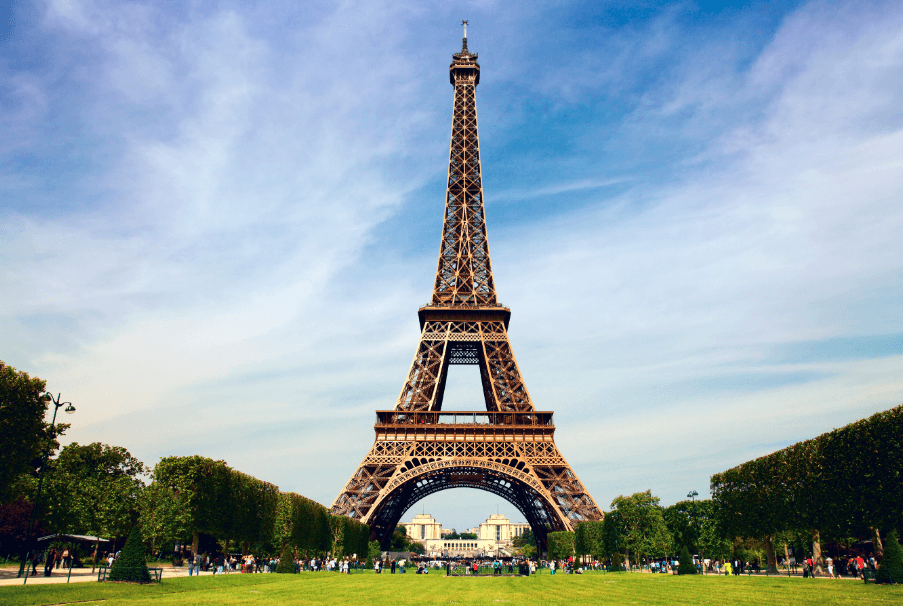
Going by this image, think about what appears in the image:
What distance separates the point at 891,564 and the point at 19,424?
43830 mm

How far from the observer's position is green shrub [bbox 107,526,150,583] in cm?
2697

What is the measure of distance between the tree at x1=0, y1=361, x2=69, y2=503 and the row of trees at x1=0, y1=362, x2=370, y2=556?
0.17 feet

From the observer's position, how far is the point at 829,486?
1437 inches

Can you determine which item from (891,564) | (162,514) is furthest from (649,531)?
(162,514)

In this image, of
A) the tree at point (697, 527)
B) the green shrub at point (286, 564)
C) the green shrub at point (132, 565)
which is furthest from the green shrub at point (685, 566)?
the green shrub at point (132, 565)

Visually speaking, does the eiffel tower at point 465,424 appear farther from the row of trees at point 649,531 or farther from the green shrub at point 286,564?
the green shrub at point 286,564

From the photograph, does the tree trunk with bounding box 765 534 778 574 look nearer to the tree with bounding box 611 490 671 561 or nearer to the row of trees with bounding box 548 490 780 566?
the row of trees with bounding box 548 490 780 566

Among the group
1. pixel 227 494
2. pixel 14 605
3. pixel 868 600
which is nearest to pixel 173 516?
pixel 227 494

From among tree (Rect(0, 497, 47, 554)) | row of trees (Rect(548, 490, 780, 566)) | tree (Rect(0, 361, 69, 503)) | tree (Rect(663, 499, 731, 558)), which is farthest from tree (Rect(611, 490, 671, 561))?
tree (Rect(0, 497, 47, 554))

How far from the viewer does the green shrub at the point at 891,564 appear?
2719 centimetres

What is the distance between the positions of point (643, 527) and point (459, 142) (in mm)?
49470

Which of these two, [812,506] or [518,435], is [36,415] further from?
[812,506]

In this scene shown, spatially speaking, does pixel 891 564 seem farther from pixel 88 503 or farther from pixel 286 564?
pixel 88 503

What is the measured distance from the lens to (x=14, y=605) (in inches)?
688
